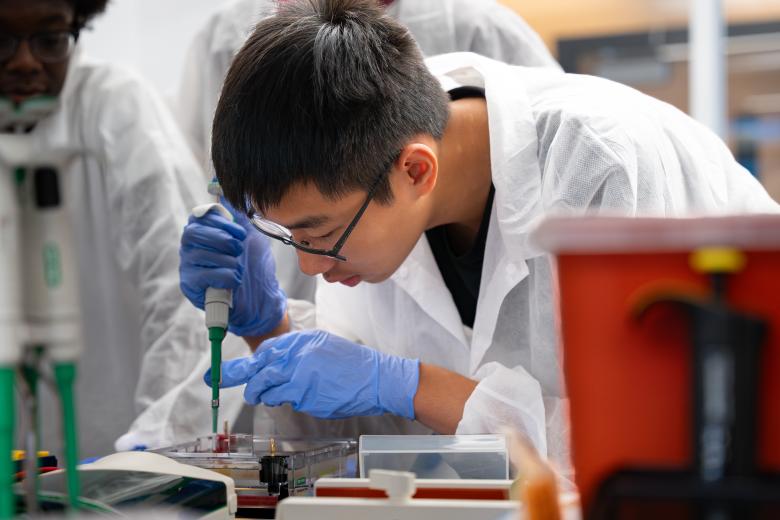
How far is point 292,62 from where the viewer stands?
126 cm

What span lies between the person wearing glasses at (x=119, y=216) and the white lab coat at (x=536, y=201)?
0.48 metres

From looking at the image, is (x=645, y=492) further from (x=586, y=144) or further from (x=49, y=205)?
(x=586, y=144)

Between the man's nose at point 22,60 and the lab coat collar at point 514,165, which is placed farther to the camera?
the man's nose at point 22,60

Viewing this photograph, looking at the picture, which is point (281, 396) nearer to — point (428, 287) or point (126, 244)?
point (428, 287)

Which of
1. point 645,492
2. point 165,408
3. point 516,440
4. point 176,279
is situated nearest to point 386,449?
point 516,440

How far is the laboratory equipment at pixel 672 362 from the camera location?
0.56 metres

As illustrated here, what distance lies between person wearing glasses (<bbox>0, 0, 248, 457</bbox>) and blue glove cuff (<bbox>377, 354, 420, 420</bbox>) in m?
0.46

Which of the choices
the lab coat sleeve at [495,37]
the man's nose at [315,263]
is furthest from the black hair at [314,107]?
the lab coat sleeve at [495,37]

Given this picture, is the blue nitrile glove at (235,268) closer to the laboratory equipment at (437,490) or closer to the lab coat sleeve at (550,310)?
the lab coat sleeve at (550,310)

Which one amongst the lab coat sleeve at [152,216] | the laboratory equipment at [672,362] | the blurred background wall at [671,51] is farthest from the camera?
the blurred background wall at [671,51]

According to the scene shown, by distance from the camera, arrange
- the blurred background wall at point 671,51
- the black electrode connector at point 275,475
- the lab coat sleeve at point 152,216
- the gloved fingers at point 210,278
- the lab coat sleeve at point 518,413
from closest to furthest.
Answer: the black electrode connector at point 275,475 → the lab coat sleeve at point 518,413 → the gloved fingers at point 210,278 → the lab coat sleeve at point 152,216 → the blurred background wall at point 671,51

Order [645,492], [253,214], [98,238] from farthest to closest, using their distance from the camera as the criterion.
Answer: [98,238] → [253,214] → [645,492]

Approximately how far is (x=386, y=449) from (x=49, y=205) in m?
0.57

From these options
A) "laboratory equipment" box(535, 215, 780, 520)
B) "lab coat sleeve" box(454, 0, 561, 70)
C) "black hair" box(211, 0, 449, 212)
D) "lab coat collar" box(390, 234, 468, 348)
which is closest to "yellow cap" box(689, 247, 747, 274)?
"laboratory equipment" box(535, 215, 780, 520)
